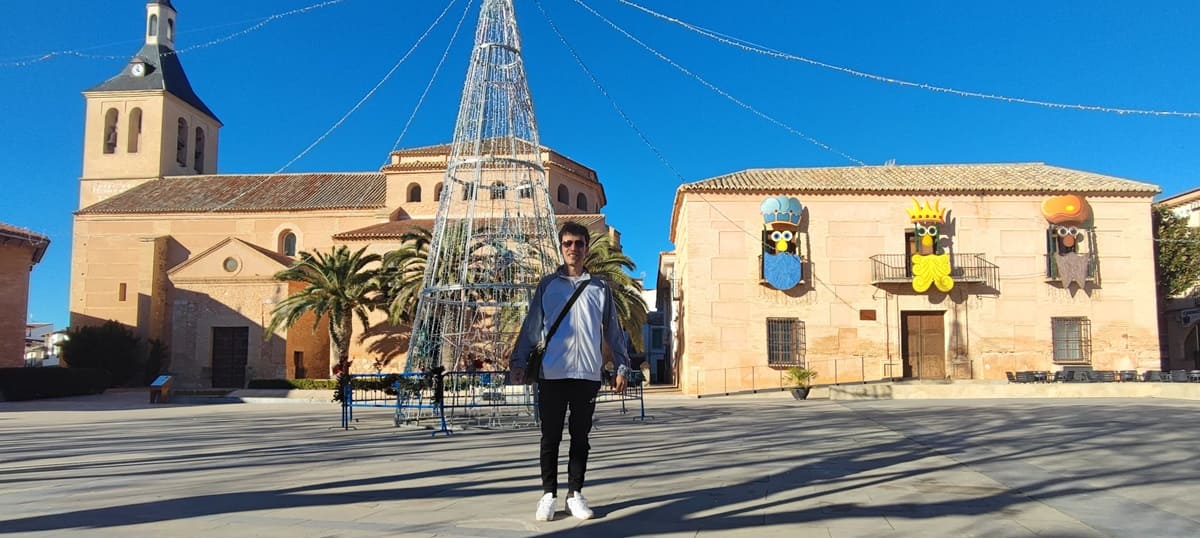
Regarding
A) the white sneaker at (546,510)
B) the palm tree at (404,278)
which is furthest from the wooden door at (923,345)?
the white sneaker at (546,510)

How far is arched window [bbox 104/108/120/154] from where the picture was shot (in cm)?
4459

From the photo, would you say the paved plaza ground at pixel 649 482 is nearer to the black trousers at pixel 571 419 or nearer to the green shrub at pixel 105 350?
the black trousers at pixel 571 419

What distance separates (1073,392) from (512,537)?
21.7 m

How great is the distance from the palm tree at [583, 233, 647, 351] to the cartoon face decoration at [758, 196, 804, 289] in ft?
14.8

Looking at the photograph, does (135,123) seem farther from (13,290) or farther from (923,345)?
(923,345)

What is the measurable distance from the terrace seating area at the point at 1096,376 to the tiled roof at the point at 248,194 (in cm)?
2834

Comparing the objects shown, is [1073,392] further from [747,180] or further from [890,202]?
[747,180]

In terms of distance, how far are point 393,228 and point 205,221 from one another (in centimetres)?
1200

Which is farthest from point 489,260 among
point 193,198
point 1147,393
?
point 193,198

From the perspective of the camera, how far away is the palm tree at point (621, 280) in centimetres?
2705

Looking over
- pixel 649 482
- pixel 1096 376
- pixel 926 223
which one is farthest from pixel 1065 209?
pixel 649 482

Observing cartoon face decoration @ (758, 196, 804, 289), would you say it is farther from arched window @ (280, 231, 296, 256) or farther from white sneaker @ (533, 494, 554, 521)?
arched window @ (280, 231, 296, 256)

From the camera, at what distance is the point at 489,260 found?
49.8 ft

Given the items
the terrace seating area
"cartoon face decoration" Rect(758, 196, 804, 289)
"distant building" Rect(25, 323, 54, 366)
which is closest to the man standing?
"cartoon face decoration" Rect(758, 196, 804, 289)
